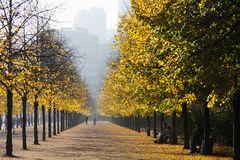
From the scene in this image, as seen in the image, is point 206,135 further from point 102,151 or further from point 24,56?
point 24,56

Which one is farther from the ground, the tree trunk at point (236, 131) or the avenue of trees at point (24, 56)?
the avenue of trees at point (24, 56)

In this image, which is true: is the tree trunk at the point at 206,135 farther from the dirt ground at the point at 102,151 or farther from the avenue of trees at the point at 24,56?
the avenue of trees at the point at 24,56

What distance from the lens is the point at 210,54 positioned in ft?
44.3

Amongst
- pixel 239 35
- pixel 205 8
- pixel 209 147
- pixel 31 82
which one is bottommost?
pixel 209 147

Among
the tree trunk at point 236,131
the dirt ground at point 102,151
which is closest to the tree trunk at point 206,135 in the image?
the dirt ground at point 102,151

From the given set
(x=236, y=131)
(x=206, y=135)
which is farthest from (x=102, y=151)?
(x=236, y=131)

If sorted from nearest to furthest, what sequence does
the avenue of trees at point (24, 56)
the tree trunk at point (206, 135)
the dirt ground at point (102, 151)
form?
the avenue of trees at point (24, 56), the dirt ground at point (102, 151), the tree trunk at point (206, 135)

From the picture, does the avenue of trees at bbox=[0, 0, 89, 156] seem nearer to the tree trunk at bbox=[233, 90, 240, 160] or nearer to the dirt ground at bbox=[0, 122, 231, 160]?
the dirt ground at bbox=[0, 122, 231, 160]

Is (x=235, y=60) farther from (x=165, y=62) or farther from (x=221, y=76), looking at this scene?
(x=165, y=62)

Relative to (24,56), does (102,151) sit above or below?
below

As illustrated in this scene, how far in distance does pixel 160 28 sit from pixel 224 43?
2.50 m

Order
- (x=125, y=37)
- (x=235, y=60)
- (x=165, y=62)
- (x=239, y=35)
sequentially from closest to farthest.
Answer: (x=239, y=35), (x=235, y=60), (x=165, y=62), (x=125, y=37)

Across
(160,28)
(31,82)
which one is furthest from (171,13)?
(31,82)

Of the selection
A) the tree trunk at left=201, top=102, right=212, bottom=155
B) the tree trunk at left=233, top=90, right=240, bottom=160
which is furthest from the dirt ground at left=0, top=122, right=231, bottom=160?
the tree trunk at left=233, top=90, right=240, bottom=160
